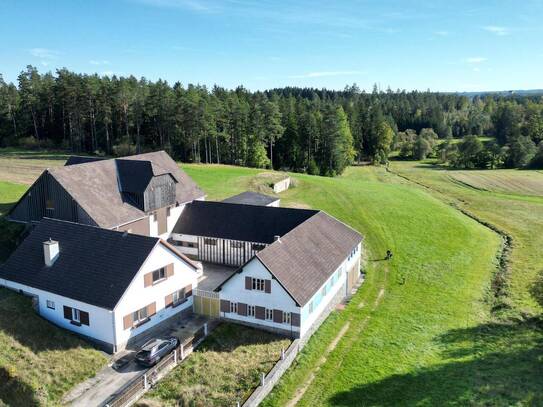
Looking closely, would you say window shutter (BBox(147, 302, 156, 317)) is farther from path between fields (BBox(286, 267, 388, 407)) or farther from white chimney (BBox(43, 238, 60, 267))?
path between fields (BBox(286, 267, 388, 407))

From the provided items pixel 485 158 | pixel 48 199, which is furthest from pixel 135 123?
pixel 485 158

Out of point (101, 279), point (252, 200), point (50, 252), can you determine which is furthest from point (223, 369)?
point (252, 200)

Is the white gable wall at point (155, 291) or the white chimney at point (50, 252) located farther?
the white chimney at point (50, 252)

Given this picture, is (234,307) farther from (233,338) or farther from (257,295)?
(233,338)

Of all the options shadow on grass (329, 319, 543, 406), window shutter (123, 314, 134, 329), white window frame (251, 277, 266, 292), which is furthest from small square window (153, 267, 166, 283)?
shadow on grass (329, 319, 543, 406)

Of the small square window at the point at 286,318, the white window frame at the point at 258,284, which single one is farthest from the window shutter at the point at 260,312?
the small square window at the point at 286,318

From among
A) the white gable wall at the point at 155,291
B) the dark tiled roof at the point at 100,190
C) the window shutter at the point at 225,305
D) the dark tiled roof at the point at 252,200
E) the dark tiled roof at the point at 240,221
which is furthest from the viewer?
the dark tiled roof at the point at 252,200

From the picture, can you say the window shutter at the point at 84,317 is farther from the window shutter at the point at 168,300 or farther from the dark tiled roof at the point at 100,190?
the dark tiled roof at the point at 100,190
